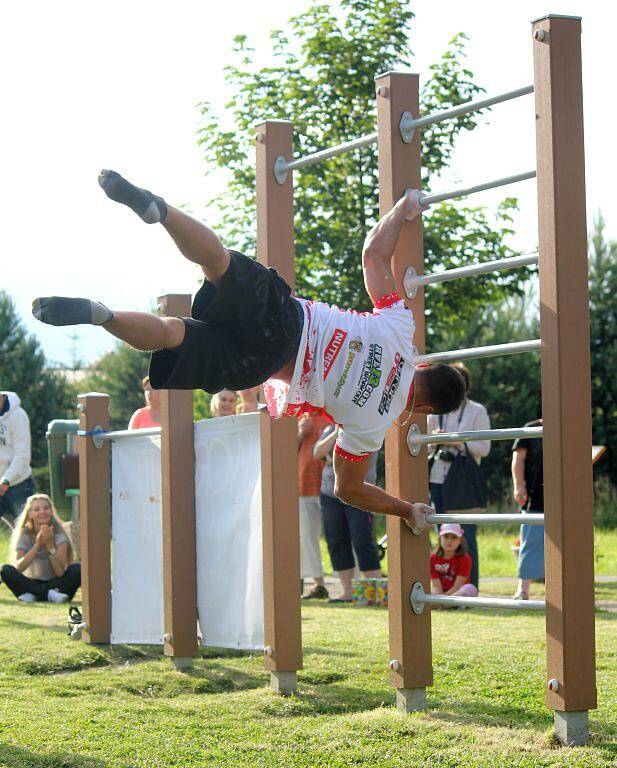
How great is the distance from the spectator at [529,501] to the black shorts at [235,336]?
14.0ft

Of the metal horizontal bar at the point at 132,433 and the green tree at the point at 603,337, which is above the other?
the green tree at the point at 603,337

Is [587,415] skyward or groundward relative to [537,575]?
skyward

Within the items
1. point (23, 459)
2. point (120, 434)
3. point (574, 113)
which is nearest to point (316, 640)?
point (120, 434)

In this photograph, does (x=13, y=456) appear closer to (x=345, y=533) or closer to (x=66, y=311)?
(x=345, y=533)

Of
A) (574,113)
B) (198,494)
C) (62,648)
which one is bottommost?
(62,648)

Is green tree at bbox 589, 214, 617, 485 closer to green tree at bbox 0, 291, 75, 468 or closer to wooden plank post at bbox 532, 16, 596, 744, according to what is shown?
green tree at bbox 0, 291, 75, 468

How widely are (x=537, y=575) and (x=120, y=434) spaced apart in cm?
326

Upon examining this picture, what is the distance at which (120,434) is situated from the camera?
7.02 metres

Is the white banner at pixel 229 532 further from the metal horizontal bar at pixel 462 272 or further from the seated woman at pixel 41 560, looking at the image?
the seated woman at pixel 41 560

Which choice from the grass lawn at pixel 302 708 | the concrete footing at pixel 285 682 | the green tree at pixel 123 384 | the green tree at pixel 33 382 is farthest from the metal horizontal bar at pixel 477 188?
the green tree at pixel 123 384

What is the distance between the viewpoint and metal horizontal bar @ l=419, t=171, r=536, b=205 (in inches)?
179

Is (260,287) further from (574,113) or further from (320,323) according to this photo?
(574,113)

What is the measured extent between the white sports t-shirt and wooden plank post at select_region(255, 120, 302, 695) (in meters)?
0.82

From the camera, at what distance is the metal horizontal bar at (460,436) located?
453 cm
